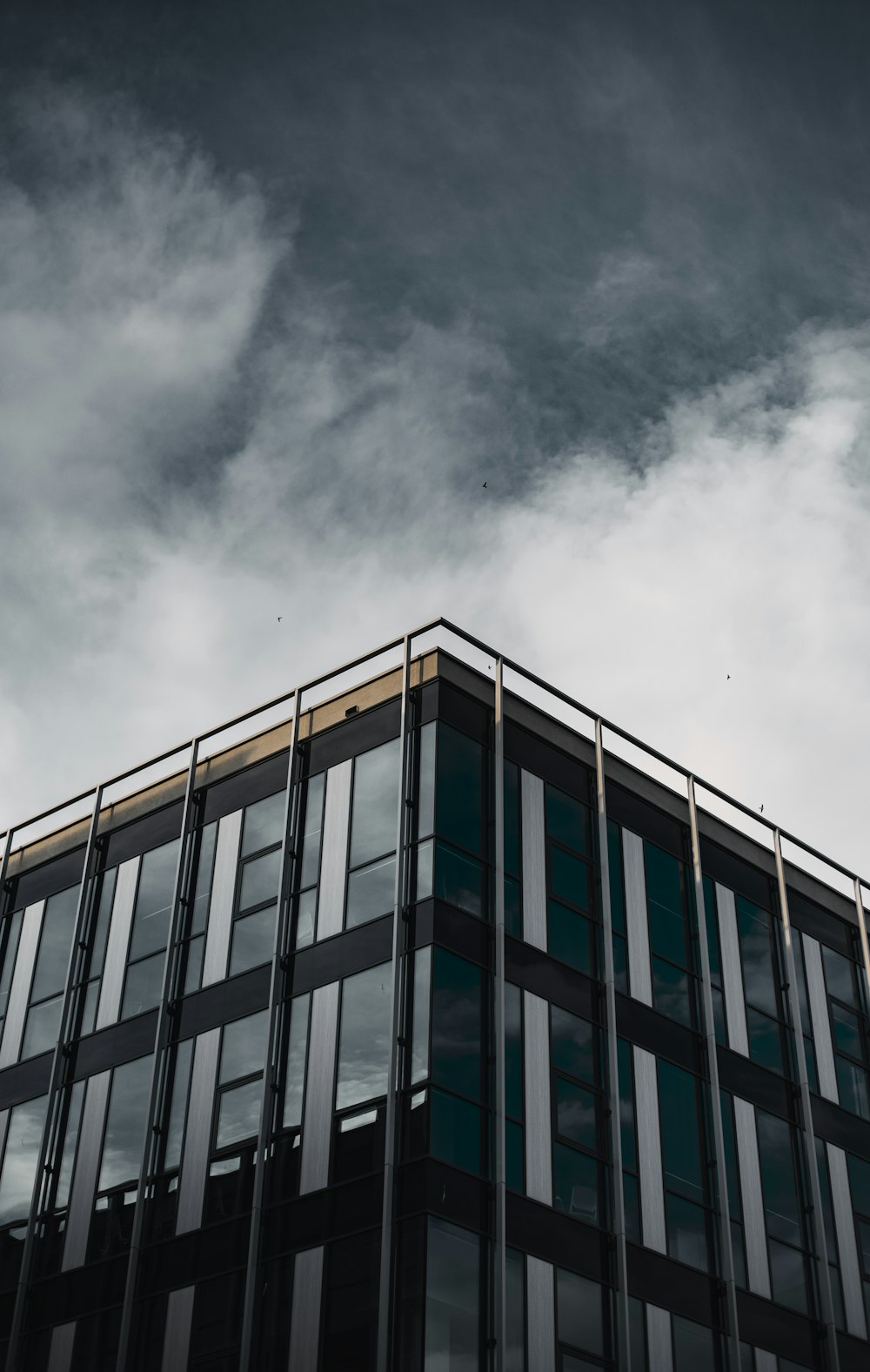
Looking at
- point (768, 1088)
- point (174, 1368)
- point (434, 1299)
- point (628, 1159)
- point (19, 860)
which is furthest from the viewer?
point (19, 860)

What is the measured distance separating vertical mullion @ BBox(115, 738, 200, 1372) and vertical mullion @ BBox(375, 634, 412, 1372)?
548 cm

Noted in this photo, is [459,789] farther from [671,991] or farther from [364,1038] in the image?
[671,991]

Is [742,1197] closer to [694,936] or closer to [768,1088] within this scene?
[768,1088]

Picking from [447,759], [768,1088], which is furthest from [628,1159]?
[447,759]

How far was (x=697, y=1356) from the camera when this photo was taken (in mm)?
28062

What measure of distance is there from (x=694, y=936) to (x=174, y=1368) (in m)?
13.3

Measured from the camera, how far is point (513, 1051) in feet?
90.6

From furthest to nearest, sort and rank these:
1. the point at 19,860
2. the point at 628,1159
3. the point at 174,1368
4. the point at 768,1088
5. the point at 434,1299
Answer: the point at 19,860
the point at 768,1088
the point at 628,1159
the point at 174,1368
the point at 434,1299

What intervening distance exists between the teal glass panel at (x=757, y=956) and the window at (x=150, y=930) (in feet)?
39.9

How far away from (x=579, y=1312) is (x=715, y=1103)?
573 centimetres

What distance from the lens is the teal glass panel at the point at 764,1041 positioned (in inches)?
1293

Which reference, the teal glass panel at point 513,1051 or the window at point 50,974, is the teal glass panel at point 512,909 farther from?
the window at point 50,974

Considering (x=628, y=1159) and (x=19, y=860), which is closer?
(x=628, y=1159)

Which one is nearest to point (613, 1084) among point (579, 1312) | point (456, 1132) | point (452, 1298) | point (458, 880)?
point (579, 1312)
